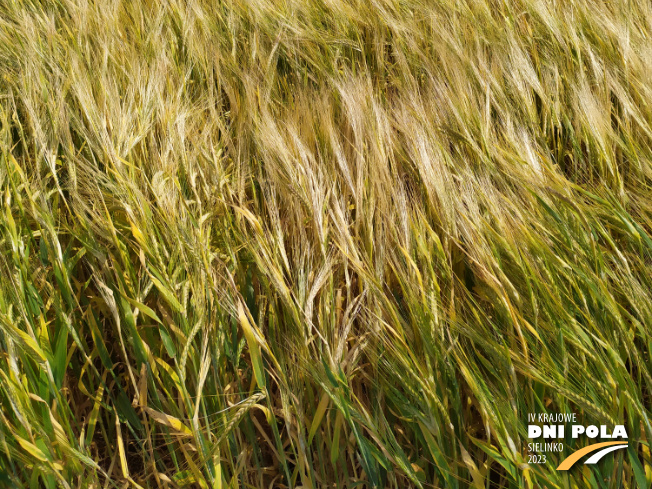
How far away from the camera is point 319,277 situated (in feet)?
2.31

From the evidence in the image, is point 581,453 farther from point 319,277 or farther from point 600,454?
point 319,277

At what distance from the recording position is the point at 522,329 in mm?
678

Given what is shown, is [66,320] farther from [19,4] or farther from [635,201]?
[19,4]

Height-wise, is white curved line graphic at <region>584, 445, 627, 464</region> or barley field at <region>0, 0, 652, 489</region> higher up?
barley field at <region>0, 0, 652, 489</region>

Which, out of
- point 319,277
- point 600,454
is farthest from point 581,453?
point 319,277

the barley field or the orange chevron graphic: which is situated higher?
the barley field

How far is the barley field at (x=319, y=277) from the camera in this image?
64 cm

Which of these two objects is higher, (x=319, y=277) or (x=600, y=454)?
(x=319, y=277)

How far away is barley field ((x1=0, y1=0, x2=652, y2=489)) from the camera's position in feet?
2.09

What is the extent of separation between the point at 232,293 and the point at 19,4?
1.15 meters

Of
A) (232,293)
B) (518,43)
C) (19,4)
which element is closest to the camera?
(232,293)

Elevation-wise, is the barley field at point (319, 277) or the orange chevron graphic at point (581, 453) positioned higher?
the barley field at point (319, 277)

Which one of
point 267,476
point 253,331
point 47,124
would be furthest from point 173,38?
point 267,476

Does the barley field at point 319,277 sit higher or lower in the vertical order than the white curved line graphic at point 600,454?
higher
